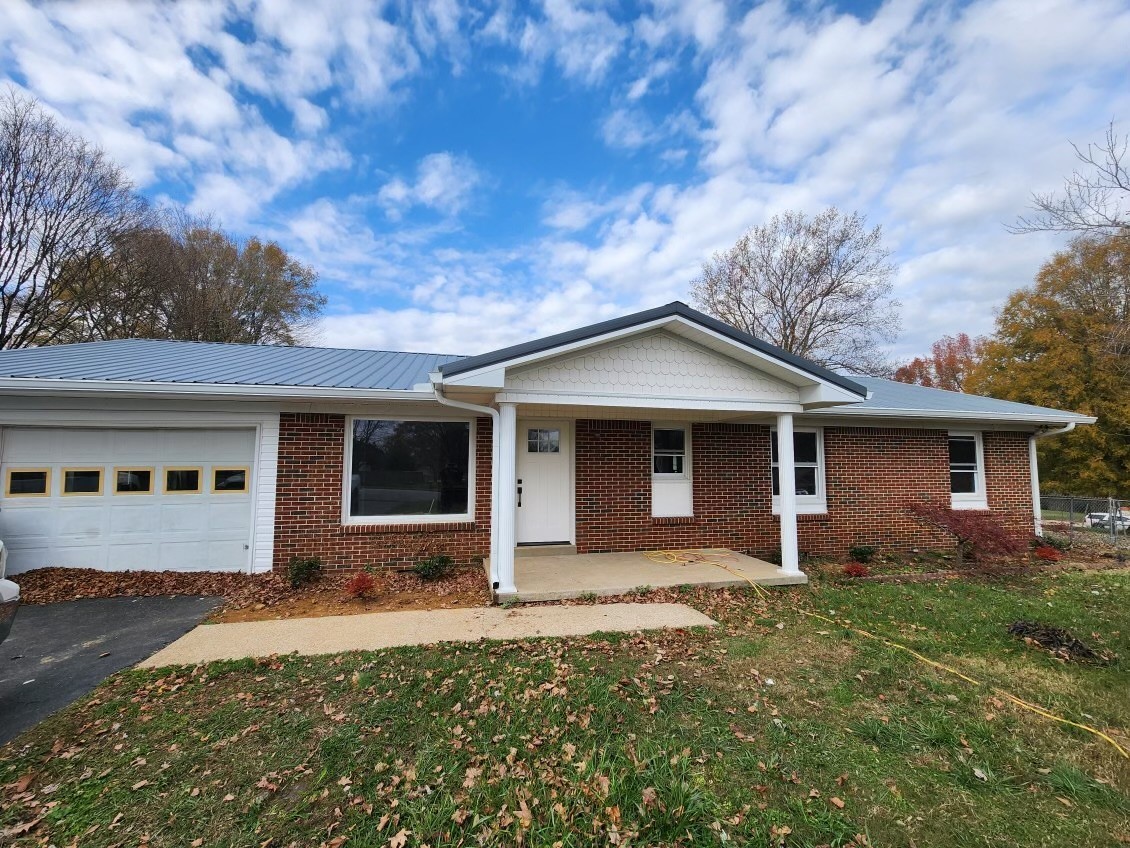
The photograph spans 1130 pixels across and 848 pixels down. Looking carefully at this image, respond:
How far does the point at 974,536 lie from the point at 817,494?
2360mm

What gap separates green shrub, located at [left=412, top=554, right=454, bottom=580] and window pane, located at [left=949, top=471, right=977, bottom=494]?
10215 millimetres

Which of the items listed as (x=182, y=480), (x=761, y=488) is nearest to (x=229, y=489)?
(x=182, y=480)

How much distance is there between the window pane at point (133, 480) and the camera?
6805mm

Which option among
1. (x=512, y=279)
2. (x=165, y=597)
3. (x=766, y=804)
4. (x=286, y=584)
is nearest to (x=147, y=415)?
(x=165, y=597)

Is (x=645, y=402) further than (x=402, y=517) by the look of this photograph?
No

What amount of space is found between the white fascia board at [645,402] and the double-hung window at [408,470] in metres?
2.03

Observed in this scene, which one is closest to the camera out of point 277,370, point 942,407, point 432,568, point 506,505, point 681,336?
point 506,505

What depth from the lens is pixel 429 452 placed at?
7691mm

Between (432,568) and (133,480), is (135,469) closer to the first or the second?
(133,480)

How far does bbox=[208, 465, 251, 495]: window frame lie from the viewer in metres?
7.04

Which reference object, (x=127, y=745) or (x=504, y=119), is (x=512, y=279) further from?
(x=127, y=745)

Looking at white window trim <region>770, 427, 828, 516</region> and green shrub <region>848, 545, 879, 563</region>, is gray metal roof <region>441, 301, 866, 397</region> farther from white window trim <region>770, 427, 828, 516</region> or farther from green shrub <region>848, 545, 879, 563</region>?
green shrub <region>848, 545, 879, 563</region>

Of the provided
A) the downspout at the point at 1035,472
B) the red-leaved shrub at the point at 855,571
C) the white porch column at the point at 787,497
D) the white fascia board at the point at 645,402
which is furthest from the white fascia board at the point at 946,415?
the red-leaved shrub at the point at 855,571

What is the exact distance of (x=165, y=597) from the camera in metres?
6.20
